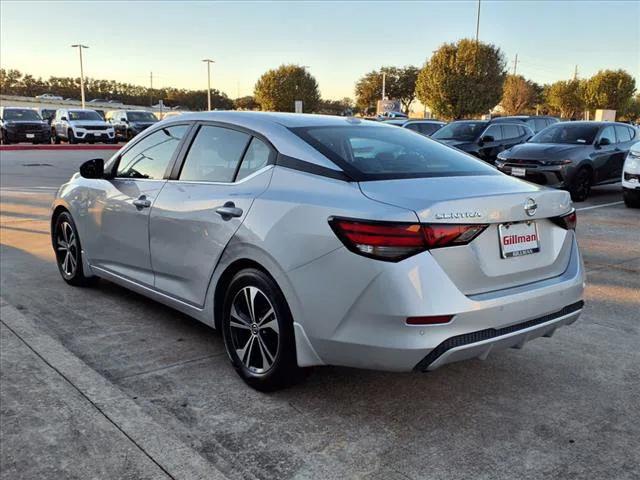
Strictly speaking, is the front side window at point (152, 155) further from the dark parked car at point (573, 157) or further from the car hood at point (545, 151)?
the car hood at point (545, 151)

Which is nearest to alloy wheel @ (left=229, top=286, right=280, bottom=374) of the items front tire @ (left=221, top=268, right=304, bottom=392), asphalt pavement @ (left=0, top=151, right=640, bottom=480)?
front tire @ (left=221, top=268, right=304, bottom=392)

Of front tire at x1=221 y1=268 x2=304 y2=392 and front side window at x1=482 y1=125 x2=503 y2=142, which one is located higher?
front side window at x1=482 y1=125 x2=503 y2=142

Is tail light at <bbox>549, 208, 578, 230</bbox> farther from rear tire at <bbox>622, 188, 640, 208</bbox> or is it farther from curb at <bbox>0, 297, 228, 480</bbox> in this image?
rear tire at <bbox>622, 188, 640, 208</bbox>

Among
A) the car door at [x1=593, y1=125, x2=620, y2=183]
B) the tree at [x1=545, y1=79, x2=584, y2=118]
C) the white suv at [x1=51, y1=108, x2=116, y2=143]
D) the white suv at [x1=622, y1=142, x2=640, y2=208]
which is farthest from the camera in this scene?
the tree at [x1=545, y1=79, x2=584, y2=118]

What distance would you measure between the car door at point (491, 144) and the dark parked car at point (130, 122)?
21697mm

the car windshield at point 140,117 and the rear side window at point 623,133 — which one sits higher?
the car windshield at point 140,117

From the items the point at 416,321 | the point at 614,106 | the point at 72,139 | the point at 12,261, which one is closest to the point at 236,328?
the point at 416,321

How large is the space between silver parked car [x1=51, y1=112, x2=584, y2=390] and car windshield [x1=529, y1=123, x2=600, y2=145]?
9.78 m

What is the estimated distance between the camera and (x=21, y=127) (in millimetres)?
28656

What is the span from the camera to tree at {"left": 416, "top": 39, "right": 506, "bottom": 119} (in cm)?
4734

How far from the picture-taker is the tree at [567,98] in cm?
7400

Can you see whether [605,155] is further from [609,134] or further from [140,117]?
[140,117]

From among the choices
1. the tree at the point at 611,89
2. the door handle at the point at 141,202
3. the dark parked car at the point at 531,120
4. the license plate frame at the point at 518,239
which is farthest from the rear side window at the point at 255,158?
the tree at the point at 611,89

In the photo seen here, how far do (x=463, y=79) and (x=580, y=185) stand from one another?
3721cm
